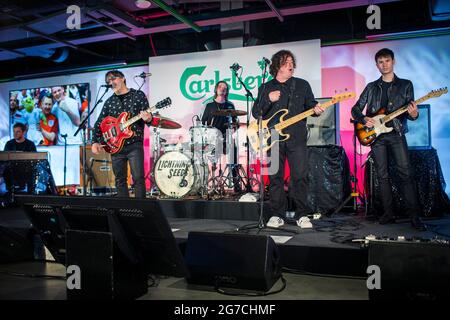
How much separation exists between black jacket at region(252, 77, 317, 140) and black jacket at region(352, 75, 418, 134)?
2.40 ft

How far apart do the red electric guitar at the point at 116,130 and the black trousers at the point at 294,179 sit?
1787 millimetres

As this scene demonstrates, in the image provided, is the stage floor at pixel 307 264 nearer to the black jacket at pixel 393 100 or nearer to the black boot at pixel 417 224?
the black boot at pixel 417 224

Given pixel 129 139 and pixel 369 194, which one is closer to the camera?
pixel 129 139

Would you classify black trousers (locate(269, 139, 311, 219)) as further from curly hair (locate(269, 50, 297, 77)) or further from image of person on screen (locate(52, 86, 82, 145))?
image of person on screen (locate(52, 86, 82, 145))

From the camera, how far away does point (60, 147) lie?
10547 mm

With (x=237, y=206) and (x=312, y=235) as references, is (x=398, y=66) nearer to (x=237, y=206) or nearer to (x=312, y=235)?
(x=237, y=206)

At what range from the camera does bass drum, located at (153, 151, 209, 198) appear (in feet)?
20.4

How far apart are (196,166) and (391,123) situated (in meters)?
3.02

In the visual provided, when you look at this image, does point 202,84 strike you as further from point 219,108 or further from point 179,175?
point 179,175

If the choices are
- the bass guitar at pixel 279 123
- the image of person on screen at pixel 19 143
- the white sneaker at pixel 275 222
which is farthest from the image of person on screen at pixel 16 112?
the white sneaker at pixel 275 222

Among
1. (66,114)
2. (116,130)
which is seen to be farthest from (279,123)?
(66,114)

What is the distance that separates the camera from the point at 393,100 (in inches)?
178

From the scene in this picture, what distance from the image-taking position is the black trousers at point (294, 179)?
4.43 m
